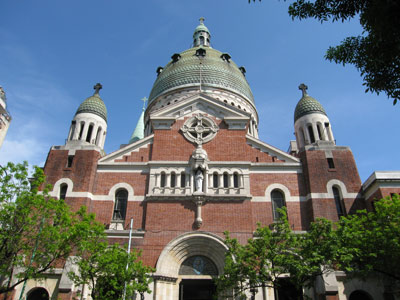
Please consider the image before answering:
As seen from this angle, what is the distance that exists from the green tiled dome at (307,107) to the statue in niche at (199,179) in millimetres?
10040

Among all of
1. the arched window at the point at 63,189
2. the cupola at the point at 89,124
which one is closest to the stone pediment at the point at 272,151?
the cupola at the point at 89,124

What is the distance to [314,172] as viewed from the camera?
22.1 meters

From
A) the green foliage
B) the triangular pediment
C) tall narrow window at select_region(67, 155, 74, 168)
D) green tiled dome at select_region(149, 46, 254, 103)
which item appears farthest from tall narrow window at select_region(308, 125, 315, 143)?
tall narrow window at select_region(67, 155, 74, 168)

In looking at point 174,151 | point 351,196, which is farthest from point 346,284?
point 174,151

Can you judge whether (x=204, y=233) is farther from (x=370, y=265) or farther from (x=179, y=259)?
(x=370, y=265)

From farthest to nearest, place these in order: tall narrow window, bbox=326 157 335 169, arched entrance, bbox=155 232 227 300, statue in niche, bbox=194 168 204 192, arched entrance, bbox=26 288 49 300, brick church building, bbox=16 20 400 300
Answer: tall narrow window, bbox=326 157 335 169
statue in niche, bbox=194 168 204 192
brick church building, bbox=16 20 400 300
arched entrance, bbox=155 232 227 300
arched entrance, bbox=26 288 49 300

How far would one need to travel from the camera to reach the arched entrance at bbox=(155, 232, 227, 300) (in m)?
19.4

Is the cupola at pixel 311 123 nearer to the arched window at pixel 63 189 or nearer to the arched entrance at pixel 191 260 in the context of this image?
the arched entrance at pixel 191 260

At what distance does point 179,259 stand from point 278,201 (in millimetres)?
7705

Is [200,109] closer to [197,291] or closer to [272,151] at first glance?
[272,151]

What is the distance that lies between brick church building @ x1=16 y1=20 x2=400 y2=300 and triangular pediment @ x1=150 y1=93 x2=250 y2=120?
8cm

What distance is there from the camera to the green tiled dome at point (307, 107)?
2580cm

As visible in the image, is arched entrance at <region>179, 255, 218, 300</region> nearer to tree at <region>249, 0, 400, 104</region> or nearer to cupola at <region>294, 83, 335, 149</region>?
cupola at <region>294, 83, 335, 149</region>

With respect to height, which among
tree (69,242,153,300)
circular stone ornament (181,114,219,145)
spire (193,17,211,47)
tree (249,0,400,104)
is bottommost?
tree (69,242,153,300)
